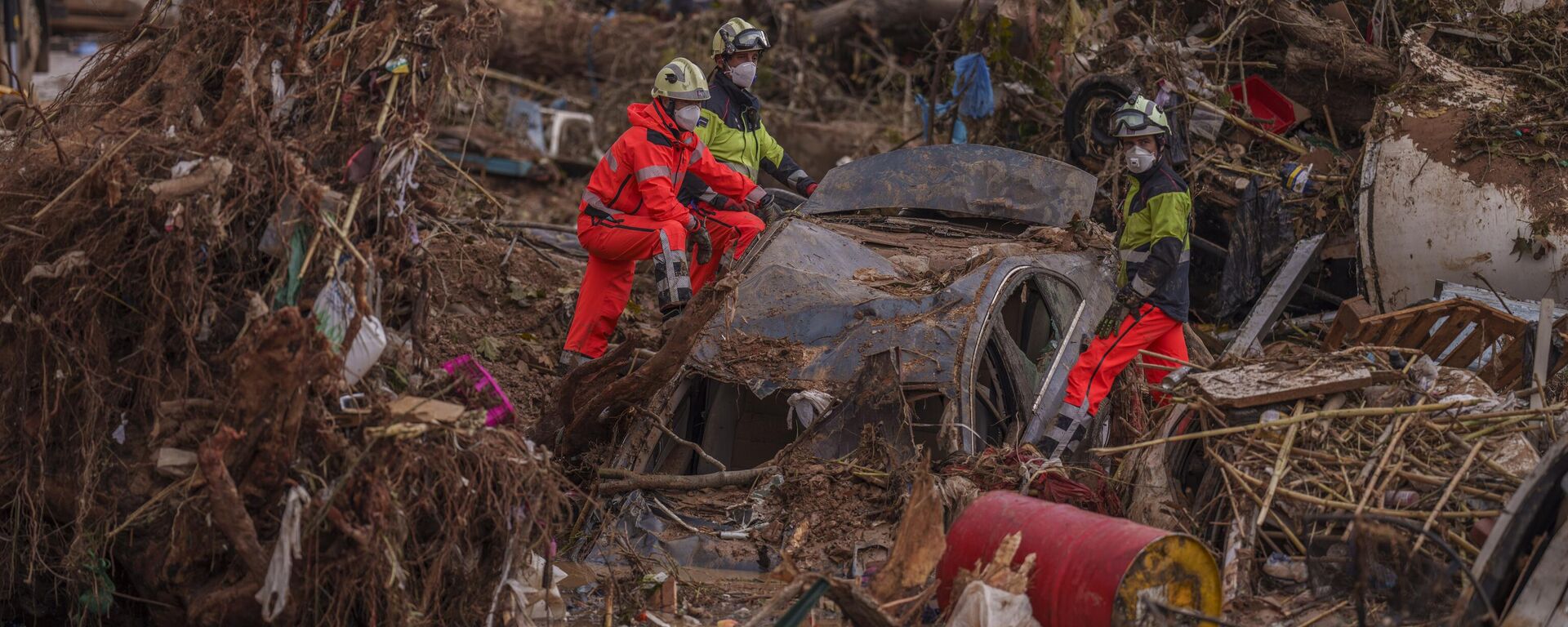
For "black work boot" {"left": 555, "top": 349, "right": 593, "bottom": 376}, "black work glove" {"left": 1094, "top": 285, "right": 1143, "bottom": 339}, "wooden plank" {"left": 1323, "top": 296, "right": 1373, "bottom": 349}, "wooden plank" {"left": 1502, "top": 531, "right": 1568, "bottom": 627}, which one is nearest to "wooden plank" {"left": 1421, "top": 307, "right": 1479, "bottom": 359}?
"wooden plank" {"left": 1323, "top": 296, "right": 1373, "bottom": 349}

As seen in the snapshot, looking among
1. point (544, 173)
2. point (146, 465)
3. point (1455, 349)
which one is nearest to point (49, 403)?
point (146, 465)

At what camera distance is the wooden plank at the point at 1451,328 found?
665cm

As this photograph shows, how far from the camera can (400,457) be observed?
4.20 m

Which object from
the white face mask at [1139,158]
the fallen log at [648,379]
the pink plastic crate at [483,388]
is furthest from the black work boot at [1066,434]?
the pink plastic crate at [483,388]

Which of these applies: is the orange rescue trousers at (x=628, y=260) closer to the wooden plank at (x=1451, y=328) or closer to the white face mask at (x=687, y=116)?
the white face mask at (x=687, y=116)

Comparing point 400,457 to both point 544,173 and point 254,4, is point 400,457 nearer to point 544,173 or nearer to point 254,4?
point 254,4

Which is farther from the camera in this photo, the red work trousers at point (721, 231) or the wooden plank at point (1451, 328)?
the red work trousers at point (721, 231)

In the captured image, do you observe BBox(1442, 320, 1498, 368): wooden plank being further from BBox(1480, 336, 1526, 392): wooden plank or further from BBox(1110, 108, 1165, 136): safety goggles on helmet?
BBox(1110, 108, 1165, 136): safety goggles on helmet

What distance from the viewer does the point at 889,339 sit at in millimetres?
5477

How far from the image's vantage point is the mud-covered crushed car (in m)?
5.35

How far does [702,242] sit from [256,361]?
3451mm

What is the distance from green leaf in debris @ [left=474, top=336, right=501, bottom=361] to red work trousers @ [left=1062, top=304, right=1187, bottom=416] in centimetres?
330

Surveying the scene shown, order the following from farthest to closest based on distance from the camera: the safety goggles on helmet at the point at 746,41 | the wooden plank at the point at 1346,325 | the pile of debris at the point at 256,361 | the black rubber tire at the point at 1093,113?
the black rubber tire at the point at 1093,113, the safety goggles on helmet at the point at 746,41, the wooden plank at the point at 1346,325, the pile of debris at the point at 256,361

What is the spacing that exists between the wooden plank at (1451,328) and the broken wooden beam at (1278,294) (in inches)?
51.4
